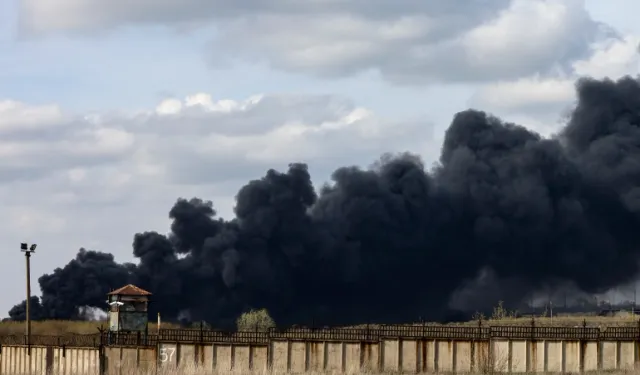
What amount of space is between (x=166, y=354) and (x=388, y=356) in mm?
10948

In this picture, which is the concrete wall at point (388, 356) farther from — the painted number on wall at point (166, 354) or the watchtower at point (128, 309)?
the watchtower at point (128, 309)

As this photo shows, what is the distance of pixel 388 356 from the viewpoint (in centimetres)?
5319

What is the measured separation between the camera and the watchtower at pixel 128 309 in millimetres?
58344

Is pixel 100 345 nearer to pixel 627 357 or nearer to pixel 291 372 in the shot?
pixel 291 372

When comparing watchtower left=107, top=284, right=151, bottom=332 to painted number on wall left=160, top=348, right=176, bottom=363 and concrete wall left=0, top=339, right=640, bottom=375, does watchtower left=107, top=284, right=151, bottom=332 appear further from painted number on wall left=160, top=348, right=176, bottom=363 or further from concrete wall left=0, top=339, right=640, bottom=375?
painted number on wall left=160, top=348, right=176, bottom=363

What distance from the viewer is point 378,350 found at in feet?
175

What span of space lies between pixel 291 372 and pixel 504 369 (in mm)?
9974

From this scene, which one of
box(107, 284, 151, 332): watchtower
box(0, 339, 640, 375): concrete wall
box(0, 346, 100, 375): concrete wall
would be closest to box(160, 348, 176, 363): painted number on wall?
box(0, 339, 640, 375): concrete wall

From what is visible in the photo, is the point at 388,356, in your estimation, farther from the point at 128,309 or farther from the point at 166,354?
the point at 128,309

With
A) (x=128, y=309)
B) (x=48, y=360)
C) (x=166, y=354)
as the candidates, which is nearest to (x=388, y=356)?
(x=166, y=354)

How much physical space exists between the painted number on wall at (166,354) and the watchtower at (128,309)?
4.05 meters

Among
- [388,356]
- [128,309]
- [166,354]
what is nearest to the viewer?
[388,356]

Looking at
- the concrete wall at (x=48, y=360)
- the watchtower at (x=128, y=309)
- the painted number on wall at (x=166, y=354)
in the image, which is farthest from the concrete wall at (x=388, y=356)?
the watchtower at (x=128, y=309)

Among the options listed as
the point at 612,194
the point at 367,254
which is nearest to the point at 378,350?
the point at 367,254
